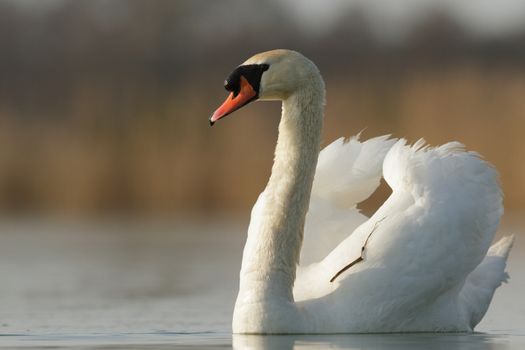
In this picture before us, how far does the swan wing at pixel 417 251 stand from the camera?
7734 mm

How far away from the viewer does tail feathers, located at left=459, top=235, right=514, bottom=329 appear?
8.44m

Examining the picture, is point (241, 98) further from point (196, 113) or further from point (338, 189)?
point (196, 113)

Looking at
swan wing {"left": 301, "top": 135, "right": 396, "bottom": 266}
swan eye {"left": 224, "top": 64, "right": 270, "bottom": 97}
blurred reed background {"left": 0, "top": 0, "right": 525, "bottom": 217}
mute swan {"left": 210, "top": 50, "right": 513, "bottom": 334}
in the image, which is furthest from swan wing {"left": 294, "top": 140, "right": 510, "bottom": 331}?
blurred reed background {"left": 0, "top": 0, "right": 525, "bottom": 217}

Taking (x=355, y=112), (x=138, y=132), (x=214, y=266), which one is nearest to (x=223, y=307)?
(x=214, y=266)

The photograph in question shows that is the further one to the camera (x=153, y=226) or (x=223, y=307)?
(x=153, y=226)

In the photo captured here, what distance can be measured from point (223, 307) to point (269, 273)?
2.11m

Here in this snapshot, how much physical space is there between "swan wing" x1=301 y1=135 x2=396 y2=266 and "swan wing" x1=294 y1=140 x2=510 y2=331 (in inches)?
16.9

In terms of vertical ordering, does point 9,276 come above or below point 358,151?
below

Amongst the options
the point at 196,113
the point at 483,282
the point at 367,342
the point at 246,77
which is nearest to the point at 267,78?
the point at 246,77

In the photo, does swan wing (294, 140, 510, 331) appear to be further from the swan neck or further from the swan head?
the swan head

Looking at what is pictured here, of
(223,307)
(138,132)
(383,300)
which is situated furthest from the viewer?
(138,132)

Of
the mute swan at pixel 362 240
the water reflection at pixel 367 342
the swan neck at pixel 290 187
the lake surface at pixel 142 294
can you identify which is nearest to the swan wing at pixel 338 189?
the mute swan at pixel 362 240

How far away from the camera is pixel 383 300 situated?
304 inches

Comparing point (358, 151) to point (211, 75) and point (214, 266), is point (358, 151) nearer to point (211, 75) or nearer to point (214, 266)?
point (214, 266)
